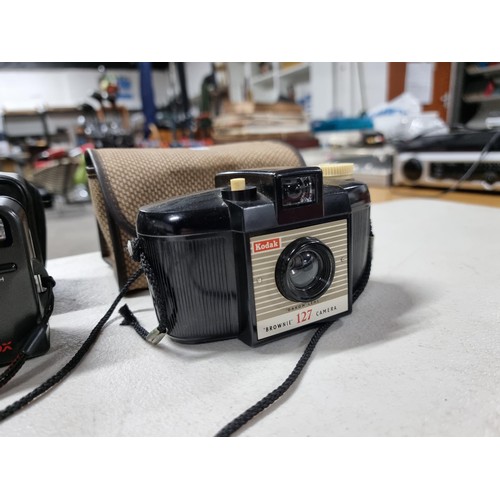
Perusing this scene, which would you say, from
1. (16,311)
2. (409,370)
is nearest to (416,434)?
(409,370)

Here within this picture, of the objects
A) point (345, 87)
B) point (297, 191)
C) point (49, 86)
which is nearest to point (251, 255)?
point (297, 191)

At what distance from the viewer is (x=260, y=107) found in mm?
1490

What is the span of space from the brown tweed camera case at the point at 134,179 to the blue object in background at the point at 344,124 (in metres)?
1.14

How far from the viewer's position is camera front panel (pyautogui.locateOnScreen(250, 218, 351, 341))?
0.37 m

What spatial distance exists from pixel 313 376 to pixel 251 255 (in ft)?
0.41

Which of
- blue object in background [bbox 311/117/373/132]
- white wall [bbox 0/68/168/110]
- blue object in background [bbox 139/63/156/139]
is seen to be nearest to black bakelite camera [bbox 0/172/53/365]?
blue object in background [bbox 311/117/373/132]

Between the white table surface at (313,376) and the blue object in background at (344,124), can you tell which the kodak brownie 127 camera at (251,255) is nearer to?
the white table surface at (313,376)

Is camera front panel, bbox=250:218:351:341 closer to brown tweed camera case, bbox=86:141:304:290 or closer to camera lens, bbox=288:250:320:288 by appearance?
camera lens, bbox=288:250:320:288

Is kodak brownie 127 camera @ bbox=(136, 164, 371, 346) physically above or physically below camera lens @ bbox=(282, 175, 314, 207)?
below

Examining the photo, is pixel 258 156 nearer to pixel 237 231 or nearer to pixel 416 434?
pixel 237 231

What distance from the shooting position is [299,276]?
1.34 ft

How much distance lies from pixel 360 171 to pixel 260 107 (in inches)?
17.9

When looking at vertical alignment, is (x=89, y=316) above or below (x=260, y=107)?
below

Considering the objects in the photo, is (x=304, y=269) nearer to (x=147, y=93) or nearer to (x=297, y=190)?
(x=297, y=190)
